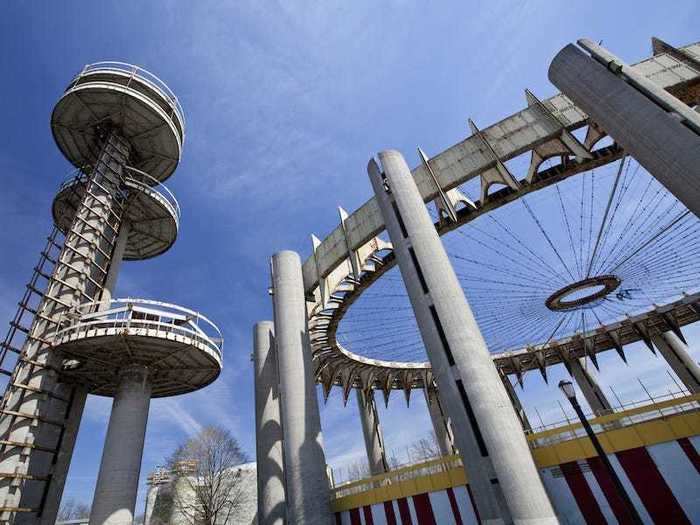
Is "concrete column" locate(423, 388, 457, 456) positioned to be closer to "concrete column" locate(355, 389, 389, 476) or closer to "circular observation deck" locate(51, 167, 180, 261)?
"concrete column" locate(355, 389, 389, 476)

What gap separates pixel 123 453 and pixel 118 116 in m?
32.5

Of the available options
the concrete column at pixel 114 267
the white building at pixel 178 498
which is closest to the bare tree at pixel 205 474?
the white building at pixel 178 498

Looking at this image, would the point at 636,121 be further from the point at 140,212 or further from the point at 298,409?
the point at 140,212

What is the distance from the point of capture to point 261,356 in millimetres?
37469

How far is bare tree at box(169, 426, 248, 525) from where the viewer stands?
4213 cm

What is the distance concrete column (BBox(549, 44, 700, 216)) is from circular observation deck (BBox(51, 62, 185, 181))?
38.4 m

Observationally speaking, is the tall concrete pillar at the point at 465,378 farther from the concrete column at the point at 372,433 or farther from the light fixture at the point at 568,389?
the concrete column at the point at 372,433

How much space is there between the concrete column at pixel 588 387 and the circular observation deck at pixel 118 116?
192 ft

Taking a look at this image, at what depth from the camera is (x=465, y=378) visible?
55.8 feet

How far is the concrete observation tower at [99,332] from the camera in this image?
76.6ft

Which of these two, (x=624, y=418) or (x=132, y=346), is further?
(x=132, y=346)

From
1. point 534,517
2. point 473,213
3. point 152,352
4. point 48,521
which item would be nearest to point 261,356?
point 152,352

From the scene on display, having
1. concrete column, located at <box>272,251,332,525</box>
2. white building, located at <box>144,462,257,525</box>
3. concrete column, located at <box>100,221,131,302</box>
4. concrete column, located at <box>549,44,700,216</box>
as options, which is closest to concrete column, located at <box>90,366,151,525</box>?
concrete column, located at <box>100,221,131,302</box>

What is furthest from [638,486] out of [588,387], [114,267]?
[114,267]
